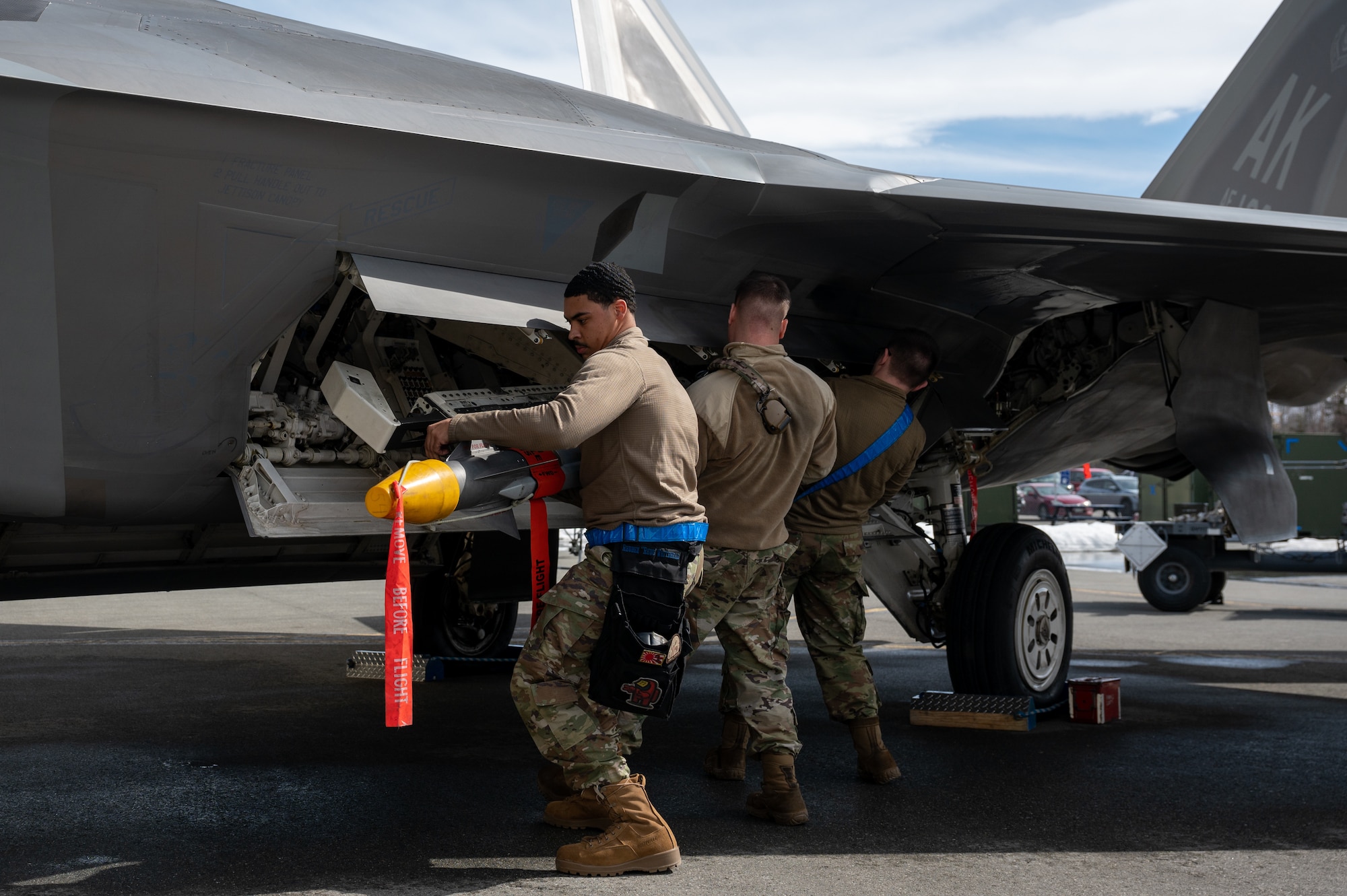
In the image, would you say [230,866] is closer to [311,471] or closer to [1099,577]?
[311,471]

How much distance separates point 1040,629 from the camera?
651 cm

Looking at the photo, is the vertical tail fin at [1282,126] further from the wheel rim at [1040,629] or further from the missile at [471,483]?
the missile at [471,483]

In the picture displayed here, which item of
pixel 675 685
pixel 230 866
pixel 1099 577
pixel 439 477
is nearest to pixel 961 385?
pixel 675 685

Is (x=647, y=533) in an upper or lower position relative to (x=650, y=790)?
upper

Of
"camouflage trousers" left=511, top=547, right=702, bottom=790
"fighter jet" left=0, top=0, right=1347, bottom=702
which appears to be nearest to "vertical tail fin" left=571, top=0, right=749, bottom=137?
"fighter jet" left=0, top=0, right=1347, bottom=702

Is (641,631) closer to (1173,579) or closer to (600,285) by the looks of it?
(600,285)

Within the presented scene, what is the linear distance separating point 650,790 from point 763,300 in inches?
78.8

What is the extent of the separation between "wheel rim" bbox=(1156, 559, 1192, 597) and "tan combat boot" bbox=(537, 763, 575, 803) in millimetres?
11258

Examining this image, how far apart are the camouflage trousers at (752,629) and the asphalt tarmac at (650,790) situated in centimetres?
37

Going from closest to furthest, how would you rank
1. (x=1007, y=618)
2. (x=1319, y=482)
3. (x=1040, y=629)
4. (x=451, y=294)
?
(x=451, y=294) → (x=1007, y=618) → (x=1040, y=629) → (x=1319, y=482)

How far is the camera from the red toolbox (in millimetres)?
6246

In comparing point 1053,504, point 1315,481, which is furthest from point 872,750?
point 1053,504

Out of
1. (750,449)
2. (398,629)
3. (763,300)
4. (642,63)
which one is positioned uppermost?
(642,63)

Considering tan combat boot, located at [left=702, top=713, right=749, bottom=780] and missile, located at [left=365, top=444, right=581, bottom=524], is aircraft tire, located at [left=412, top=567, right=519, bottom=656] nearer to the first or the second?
tan combat boot, located at [left=702, top=713, right=749, bottom=780]
